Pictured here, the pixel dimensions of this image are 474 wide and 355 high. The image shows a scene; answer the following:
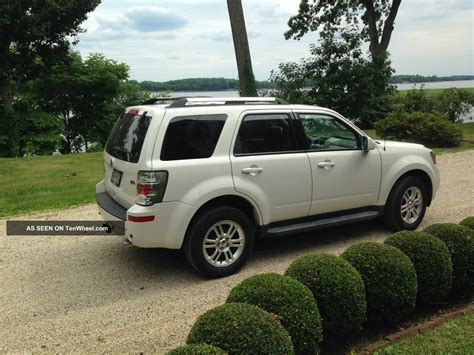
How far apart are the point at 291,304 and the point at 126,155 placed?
256 centimetres

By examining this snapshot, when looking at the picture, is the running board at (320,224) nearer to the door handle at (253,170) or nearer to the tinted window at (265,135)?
the door handle at (253,170)

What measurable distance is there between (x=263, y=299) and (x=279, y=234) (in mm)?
2132

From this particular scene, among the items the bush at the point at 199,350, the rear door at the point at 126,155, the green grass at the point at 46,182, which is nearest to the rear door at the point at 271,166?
the rear door at the point at 126,155

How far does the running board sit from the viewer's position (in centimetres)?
530

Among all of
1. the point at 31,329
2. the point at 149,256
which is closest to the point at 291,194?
the point at 149,256

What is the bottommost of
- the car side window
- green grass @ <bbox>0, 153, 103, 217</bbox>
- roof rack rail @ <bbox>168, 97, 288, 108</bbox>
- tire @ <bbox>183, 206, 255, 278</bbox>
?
green grass @ <bbox>0, 153, 103, 217</bbox>

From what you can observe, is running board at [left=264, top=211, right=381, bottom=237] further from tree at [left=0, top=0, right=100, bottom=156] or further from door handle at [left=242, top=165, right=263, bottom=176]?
tree at [left=0, top=0, right=100, bottom=156]

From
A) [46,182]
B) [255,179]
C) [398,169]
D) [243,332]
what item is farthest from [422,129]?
[243,332]

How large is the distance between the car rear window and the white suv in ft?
0.06

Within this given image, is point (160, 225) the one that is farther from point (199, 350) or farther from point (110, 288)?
point (199, 350)

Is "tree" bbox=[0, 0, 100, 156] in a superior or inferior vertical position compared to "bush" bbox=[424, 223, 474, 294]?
superior

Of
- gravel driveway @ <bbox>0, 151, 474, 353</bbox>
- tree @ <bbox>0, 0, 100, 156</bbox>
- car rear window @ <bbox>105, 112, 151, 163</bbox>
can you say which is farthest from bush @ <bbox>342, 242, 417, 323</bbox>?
tree @ <bbox>0, 0, 100, 156</bbox>

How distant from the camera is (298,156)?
5.38 meters

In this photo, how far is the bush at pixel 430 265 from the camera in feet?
13.0
